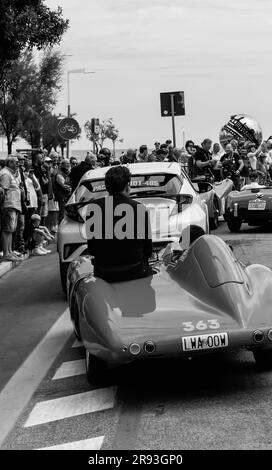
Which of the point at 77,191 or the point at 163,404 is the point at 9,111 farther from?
the point at 163,404

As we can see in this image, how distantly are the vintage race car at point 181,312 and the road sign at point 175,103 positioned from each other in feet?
56.9

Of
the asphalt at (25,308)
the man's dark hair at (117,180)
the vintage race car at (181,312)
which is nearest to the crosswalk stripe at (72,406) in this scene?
the vintage race car at (181,312)

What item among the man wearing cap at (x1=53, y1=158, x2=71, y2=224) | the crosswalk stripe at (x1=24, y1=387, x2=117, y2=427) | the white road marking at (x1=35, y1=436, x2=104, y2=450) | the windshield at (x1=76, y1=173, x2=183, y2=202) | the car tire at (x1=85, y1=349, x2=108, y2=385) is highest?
the windshield at (x1=76, y1=173, x2=183, y2=202)

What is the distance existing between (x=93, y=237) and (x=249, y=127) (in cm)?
3258

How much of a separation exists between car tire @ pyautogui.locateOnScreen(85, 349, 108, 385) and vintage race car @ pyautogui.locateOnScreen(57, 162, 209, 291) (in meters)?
3.77

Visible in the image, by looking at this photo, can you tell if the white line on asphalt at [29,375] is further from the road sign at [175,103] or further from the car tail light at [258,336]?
the road sign at [175,103]

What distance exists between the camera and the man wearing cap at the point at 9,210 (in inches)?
570

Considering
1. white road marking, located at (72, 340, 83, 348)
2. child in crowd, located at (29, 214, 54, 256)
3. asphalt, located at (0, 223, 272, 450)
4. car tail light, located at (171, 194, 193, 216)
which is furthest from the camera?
child in crowd, located at (29, 214, 54, 256)

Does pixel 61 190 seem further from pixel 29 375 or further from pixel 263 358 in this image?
pixel 263 358

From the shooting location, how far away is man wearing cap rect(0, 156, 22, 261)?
14.5 meters

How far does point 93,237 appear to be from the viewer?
6.88m

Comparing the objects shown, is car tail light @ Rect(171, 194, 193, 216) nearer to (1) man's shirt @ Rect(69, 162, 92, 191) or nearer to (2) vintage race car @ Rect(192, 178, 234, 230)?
(2) vintage race car @ Rect(192, 178, 234, 230)

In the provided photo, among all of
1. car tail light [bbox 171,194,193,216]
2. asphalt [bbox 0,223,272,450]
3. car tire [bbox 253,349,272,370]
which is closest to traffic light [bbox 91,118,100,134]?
car tail light [bbox 171,194,193,216]

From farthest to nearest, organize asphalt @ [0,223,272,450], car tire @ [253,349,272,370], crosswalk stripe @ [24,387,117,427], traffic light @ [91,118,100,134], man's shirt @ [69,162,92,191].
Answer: traffic light @ [91,118,100,134]
man's shirt @ [69,162,92,191]
car tire @ [253,349,272,370]
crosswalk stripe @ [24,387,117,427]
asphalt @ [0,223,272,450]
